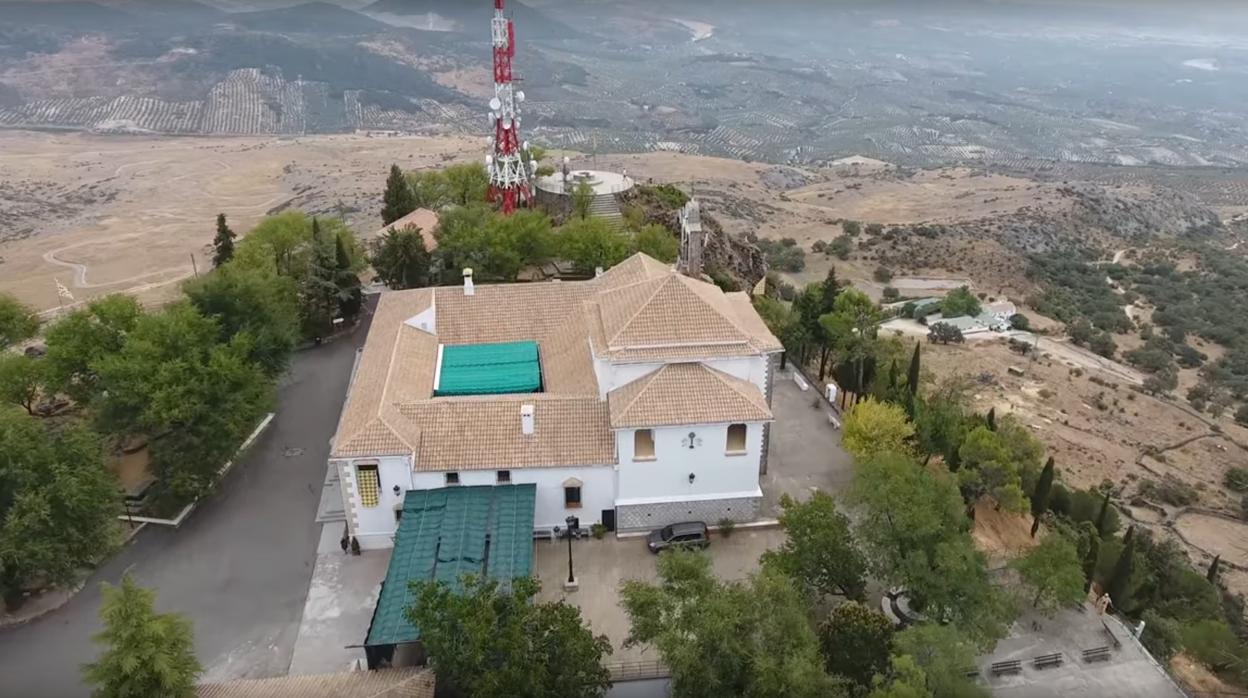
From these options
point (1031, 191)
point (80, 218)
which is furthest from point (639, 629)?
point (1031, 191)

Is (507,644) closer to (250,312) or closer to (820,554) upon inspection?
(820,554)

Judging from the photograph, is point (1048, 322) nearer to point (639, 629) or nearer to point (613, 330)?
point (613, 330)

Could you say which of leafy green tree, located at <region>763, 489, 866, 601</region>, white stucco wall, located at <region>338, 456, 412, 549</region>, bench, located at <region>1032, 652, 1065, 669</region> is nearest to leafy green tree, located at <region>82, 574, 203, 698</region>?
white stucco wall, located at <region>338, 456, 412, 549</region>

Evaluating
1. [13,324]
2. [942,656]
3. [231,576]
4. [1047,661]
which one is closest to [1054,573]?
[1047,661]

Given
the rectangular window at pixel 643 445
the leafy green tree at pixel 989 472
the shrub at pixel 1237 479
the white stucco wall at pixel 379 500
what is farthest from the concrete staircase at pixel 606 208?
the shrub at pixel 1237 479

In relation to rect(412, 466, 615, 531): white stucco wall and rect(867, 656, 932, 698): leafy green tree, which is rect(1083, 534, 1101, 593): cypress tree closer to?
rect(867, 656, 932, 698): leafy green tree
